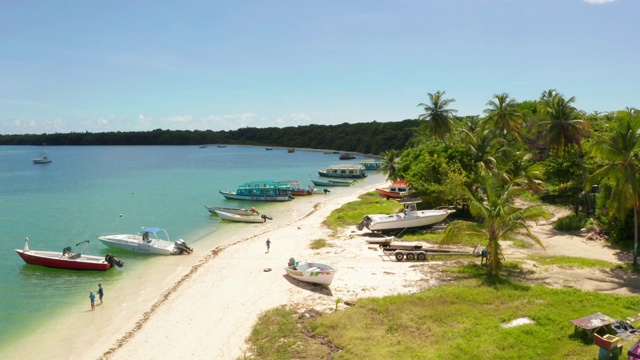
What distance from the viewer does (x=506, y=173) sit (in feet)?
149

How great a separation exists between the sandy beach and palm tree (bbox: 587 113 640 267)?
14.4ft

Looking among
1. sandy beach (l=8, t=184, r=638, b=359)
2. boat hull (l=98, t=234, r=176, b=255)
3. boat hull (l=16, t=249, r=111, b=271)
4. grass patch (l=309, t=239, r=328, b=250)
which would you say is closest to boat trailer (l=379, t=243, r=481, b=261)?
sandy beach (l=8, t=184, r=638, b=359)

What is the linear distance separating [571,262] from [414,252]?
31.6ft

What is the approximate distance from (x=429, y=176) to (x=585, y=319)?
2749 centimetres

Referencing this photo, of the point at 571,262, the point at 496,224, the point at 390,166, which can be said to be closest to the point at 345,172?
the point at 390,166

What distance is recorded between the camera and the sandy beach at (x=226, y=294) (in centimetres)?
2039

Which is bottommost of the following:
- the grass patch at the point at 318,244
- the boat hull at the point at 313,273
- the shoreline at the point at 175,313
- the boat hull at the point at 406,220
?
the shoreline at the point at 175,313

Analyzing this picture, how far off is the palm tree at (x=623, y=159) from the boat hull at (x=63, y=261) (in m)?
34.1

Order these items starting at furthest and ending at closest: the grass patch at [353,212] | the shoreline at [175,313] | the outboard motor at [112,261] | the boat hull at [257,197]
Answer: the boat hull at [257,197], the grass patch at [353,212], the outboard motor at [112,261], the shoreline at [175,313]

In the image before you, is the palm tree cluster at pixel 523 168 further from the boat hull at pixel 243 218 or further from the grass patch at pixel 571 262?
the boat hull at pixel 243 218

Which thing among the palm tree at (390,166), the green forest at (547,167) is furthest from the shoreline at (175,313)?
the palm tree at (390,166)

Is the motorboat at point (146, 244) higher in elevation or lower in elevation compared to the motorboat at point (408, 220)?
lower

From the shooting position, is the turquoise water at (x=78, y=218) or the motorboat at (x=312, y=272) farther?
the turquoise water at (x=78, y=218)

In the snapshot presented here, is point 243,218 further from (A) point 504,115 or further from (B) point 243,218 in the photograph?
(A) point 504,115
